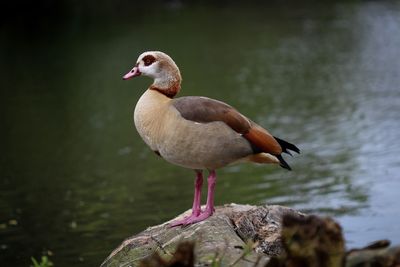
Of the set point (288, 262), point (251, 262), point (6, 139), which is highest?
point (288, 262)

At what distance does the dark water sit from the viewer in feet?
42.9

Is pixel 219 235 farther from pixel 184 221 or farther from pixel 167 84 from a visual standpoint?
pixel 167 84

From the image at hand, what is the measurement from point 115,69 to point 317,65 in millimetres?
8099

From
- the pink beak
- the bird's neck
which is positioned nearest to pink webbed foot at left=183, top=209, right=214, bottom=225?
the bird's neck

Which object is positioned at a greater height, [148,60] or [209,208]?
[148,60]

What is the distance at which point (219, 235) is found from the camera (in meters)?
6.32

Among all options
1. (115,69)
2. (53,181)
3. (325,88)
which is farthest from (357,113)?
(115,69)

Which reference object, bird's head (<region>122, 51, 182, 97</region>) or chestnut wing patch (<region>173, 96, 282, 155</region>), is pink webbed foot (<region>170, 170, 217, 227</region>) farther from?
bird's head (<region>122, 51, 182, 97</region>)

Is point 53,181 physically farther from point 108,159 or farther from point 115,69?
point 115,69

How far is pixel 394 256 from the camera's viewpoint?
414 centimetres

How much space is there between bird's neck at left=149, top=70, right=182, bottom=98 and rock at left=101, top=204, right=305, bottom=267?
45.2 inches

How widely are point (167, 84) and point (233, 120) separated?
728 mm

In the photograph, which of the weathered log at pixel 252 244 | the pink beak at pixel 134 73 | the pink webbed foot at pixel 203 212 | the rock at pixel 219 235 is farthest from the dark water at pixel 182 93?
the pink beak at pixel 134 73

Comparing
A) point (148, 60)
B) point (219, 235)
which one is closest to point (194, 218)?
point (219, 235)
